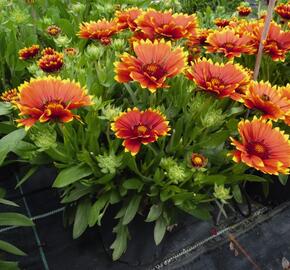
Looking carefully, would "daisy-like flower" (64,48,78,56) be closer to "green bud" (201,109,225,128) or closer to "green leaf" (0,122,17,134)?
"green leaf" (0,122,17,134)

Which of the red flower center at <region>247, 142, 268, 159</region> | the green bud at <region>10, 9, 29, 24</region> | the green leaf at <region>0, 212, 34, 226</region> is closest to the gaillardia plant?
the red flower center at <region>247, 142, 268, 159</region>

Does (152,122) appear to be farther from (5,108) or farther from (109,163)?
(5,108)

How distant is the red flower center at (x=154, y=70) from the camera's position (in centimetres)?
83

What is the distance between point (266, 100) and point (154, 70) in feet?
0.84

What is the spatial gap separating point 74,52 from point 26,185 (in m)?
0.58

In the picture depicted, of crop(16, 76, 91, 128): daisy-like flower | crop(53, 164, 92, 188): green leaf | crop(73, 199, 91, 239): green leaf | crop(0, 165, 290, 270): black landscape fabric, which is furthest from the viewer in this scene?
crop(0, 165, 290, 270): black landscape fabric

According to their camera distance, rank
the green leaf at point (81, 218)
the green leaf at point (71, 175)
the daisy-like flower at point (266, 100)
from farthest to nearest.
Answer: the green leaf at point (81, 218) < the green leaf at point (71, 175) < the daisy-like flower at point (266, 100)

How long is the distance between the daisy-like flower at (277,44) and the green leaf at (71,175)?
22.5 inches

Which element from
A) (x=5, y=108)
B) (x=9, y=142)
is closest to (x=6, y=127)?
(x=5, y=108)

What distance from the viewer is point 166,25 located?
0.98 meters

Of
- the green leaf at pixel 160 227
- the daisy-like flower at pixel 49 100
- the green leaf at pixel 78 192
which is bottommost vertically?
the green leaf at pixel 160 227

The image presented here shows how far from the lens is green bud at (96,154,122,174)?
0.91 metres

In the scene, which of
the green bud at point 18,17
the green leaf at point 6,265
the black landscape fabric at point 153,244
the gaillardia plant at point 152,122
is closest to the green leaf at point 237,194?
the gaillardia plant at point 152,122

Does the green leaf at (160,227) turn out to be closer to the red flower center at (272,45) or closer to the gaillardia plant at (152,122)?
the gaillardia plant at (152,122)
